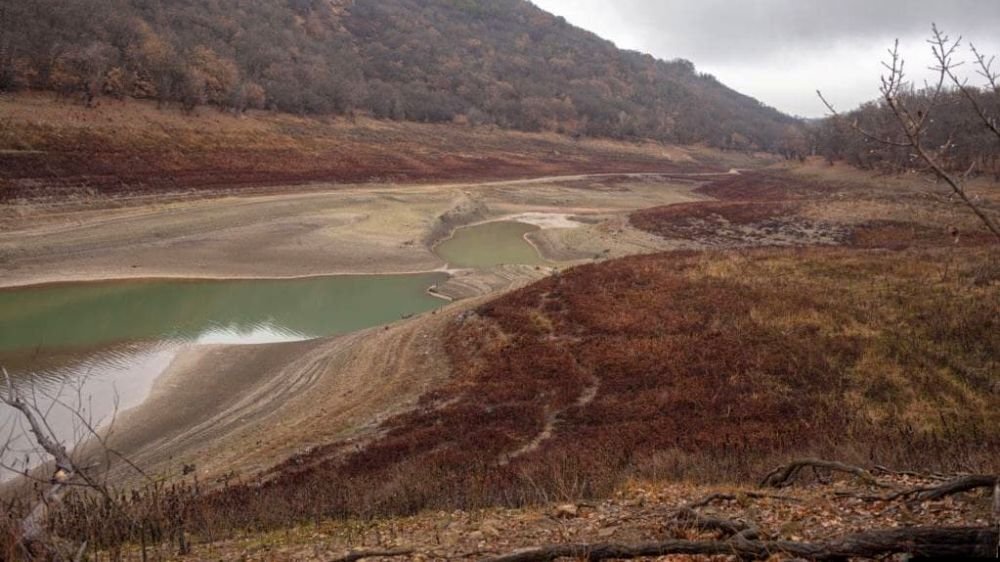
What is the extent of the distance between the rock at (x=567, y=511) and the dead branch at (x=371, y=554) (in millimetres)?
1676

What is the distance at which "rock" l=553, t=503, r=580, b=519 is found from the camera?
659 centimetres

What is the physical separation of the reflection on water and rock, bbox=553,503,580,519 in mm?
11852

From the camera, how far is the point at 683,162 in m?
113

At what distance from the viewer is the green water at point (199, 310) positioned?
21.8 metres

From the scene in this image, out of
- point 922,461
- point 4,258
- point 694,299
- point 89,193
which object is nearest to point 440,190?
point 89,193

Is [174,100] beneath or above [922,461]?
above

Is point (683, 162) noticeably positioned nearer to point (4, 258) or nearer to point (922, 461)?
point (4, 258)

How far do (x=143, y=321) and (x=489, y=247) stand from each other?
2191cm

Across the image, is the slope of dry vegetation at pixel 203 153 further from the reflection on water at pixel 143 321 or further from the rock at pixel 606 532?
the rock at pixel 606 532

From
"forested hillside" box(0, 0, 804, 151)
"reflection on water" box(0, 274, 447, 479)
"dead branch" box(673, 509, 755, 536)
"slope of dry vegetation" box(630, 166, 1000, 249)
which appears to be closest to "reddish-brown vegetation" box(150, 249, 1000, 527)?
"dead branch" box(673, 509, 755, 536)

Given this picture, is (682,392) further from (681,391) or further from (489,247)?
(489,247)

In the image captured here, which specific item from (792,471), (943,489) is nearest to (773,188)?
(792,471)

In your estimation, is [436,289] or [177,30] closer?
[436,289]

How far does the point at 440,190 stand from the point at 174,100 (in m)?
23.3
